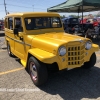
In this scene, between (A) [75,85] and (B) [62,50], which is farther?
(A) [75,85]

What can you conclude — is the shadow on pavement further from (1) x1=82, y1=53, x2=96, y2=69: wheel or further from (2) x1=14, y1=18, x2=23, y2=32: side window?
(2) x1=14, y1=18, x2=23, y2=32: side window

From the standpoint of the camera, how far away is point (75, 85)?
4.05 m

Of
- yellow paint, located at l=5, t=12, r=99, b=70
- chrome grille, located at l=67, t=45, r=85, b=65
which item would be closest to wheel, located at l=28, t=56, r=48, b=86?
yellow paint, located at l=5, t=12, r=99, b=70

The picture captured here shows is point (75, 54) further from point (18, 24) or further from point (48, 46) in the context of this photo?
point (18, 24)

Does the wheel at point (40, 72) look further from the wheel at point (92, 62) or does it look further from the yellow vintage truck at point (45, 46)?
the wheel at point (92, 62)

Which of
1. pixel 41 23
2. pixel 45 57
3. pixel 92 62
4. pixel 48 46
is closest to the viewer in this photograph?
pixel 45 57

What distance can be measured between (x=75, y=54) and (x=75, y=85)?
2.66 ft

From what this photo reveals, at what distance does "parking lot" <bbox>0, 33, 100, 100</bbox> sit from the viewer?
141 inches

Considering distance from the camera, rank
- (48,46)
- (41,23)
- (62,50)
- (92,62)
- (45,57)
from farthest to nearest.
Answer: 1. (41,23)
2. (92,62)
3. (48,46)
4. (62,50)
5. (45,57)

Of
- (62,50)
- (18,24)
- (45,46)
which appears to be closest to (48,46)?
(45,46)

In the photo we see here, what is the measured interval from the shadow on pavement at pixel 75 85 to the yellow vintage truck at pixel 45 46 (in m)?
0.29

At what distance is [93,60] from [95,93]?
1318 millimetres

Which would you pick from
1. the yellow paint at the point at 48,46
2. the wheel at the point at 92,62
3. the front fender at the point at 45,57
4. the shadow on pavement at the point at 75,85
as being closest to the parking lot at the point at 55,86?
the shadow on pavement at the point at 75,85

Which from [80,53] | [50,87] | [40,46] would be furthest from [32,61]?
[80,53]
